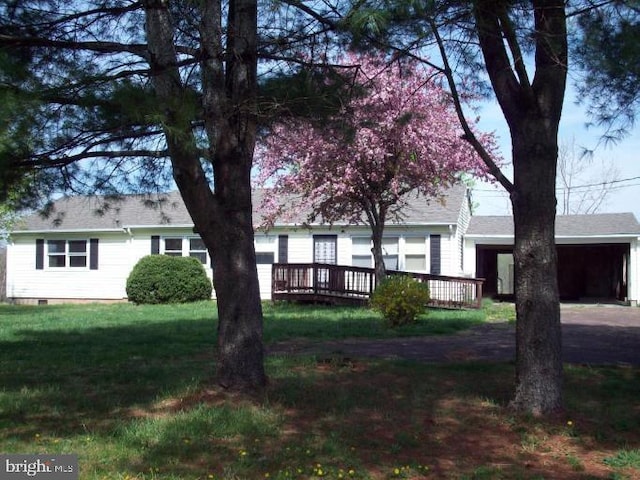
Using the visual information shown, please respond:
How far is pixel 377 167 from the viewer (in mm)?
15930

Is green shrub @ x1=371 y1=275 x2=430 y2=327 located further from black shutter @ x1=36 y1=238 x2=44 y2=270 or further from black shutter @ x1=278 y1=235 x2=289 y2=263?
black shutter @ x1=36 y1=238 x2=44 y2=270

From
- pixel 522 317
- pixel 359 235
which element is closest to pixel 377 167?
pixel 359 235

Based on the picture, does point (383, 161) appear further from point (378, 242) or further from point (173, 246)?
point (173, 246)

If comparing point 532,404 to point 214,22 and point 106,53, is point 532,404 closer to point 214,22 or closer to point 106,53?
point 214,22

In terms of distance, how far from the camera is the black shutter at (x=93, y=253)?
79.9 feet

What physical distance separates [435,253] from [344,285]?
147 inches

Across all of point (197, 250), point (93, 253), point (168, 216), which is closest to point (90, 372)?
point (168, 216)

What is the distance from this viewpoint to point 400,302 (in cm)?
1321

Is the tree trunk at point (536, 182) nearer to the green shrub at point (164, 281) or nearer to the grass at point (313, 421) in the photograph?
the grass at point (313, 421)

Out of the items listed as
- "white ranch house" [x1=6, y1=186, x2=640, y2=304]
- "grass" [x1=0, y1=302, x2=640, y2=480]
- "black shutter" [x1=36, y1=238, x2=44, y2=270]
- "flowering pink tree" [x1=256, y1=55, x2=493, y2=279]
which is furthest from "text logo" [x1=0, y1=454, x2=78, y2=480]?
"black shutter" [x1=36, y1=238, x2=44, y2=270]

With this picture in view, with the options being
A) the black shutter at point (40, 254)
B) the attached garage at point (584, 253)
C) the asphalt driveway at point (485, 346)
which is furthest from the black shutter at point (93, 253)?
the asphalt driveway at point (485, 346)

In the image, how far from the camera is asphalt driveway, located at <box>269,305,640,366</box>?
933 centimetres

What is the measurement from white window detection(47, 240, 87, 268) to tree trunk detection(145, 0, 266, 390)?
19.4m

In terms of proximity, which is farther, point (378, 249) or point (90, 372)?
point (378, 249)
